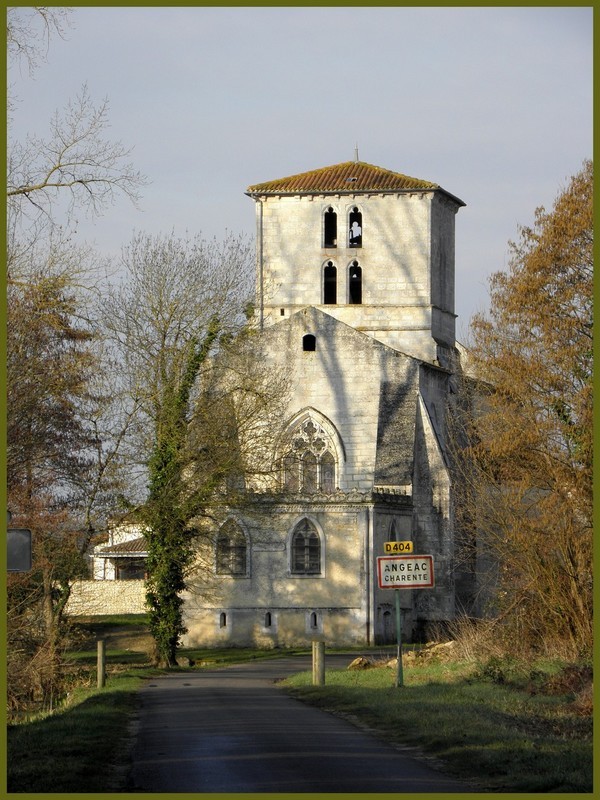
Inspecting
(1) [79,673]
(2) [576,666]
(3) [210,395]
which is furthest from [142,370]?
(2) [576,666]

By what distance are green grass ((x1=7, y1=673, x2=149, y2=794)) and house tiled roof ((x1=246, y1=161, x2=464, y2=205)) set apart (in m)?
39.8

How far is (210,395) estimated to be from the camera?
4141cm

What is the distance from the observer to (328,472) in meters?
52.8

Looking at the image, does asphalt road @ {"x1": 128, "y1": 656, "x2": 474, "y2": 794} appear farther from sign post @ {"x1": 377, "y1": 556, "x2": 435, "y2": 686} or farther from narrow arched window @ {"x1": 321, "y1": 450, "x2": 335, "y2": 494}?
narrow arched window @ {"x1": 321, "y1": 450, "x2": 335, "y2": 494}

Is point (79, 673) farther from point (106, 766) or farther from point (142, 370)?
point (106, 766)

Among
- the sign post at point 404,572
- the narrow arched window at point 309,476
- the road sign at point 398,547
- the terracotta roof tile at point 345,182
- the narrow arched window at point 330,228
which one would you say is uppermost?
the terracotta roof tile at point 345,182

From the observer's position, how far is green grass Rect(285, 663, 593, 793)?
47.6 ft

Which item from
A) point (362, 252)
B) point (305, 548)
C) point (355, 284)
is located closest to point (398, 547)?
point (305, 548)

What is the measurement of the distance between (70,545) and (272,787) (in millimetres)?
24740

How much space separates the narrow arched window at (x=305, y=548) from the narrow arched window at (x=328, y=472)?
2.80 m

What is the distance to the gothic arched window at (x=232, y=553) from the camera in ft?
164

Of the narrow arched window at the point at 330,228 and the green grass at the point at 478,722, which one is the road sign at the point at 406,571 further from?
the narrow arched window at the point at 330,228

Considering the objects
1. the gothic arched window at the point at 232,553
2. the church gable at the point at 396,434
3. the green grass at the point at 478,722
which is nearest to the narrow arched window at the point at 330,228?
the church gable at the point at 396,434

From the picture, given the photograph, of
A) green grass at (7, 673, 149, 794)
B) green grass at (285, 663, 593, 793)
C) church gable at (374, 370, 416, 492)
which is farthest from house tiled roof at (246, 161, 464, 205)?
green grass at (7, 673, 149, 794)
